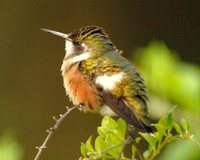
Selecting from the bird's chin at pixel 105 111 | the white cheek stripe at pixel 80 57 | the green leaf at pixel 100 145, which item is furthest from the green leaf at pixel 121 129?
the white cheek stripe at pixel 80 57

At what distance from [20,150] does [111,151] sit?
15 centimetres

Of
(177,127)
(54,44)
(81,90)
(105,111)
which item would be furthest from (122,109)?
(54,44)

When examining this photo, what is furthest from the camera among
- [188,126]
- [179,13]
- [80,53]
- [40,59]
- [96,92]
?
[40,59]

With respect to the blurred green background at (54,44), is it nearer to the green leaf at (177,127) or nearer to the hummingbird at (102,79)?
the hummingbird at (102,79)

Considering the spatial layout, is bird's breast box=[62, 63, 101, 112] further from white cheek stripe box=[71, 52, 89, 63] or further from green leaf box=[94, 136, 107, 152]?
green leaf box=[94, 136, 107, 152]

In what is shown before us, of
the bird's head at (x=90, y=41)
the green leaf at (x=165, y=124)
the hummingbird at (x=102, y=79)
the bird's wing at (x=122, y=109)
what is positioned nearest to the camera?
the green leaf at (x=165, y=124)

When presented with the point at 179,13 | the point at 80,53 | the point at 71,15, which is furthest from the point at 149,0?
the point at 80,53

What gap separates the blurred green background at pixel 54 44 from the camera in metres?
5.23

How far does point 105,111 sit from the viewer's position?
1717 mm

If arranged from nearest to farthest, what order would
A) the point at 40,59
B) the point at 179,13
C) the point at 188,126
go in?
the point at 188,126 → the point at 179,13 → the point at 40,59

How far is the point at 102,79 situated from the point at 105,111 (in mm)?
97

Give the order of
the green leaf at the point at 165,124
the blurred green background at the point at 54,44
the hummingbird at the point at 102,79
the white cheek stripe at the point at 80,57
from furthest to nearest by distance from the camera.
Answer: the blurred green background at the point at 54,44 → the white cheek stripe at the point at 80,57 → the hummingbird at the point at 102,79 → the green leaf at the point at 165,124

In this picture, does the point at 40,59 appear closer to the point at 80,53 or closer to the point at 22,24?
the point at 22,24

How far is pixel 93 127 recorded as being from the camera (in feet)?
17.5
